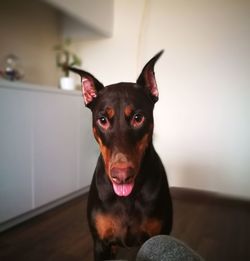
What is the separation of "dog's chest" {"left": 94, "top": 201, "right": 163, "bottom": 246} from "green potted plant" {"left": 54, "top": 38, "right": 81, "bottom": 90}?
1.79m

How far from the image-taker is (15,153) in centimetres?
182

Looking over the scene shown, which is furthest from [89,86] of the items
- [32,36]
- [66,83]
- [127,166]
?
[32,36]

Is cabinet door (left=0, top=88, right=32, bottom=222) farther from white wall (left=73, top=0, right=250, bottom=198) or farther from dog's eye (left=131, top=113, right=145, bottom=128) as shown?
white wall (left=73, top=0, right=250, bottom=198)

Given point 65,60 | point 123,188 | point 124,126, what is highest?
point 65,60

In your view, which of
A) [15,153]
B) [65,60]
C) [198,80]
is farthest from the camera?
[65,60]

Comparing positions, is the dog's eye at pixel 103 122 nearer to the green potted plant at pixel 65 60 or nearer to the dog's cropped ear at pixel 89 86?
the dog's cropped ear at pixel 89 86

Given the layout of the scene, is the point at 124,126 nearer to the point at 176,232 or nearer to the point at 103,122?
the point at 103,122

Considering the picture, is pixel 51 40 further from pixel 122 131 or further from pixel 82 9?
pixel 122 131

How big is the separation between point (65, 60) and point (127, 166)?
7.38 feet

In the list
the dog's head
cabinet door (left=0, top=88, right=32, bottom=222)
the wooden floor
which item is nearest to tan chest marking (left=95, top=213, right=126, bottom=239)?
the dog's head

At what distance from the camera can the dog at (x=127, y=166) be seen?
0.85 metres

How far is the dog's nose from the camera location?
0.78 m

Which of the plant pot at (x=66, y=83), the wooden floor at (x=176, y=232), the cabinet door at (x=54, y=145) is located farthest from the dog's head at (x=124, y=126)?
the plant pot at (x=66, y=83)

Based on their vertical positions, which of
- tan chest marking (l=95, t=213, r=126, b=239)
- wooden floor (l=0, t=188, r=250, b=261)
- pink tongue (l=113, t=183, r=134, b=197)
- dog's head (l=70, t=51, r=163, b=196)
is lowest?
wooden floor (l=0, t=188, r=250, b=261)
